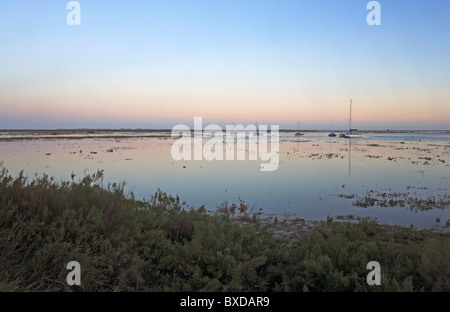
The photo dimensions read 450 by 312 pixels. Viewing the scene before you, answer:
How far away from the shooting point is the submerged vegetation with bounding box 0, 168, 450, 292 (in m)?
4.74

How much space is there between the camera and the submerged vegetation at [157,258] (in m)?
4.74

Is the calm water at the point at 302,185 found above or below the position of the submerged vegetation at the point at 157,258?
below

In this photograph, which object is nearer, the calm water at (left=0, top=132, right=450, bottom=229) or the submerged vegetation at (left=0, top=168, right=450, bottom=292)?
the submerged vegetation at (left=0, top=168, right=450, bottom=292)

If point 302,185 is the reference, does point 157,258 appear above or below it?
above

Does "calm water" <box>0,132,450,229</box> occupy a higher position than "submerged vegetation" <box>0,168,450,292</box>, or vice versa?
"submerged vegetation" <box>0,168,450,292</box>

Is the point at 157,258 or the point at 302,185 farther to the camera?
the point at 302,185

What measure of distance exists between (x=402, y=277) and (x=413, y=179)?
18.4 metres

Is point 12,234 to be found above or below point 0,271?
above

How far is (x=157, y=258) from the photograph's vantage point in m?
5.81

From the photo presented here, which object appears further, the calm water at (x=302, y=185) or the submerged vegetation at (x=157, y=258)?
the calm water at (x=302, y=185)
